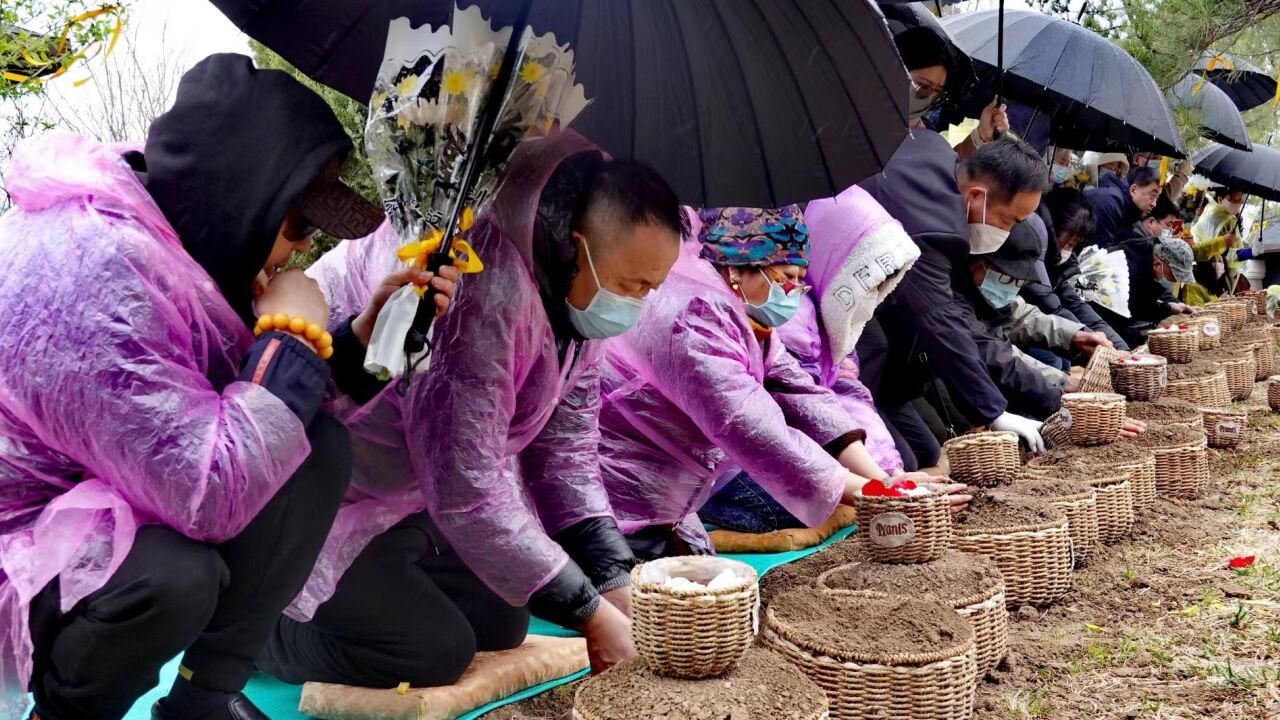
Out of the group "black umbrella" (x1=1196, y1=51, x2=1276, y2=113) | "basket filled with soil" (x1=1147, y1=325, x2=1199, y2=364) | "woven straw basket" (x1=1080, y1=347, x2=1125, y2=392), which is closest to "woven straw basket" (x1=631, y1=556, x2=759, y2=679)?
"woven straw basket" (x1=1080, y1=347, x2=1125, y2=392)

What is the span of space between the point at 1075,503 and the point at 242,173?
272cm

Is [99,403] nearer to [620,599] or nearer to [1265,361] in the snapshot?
[620,599]

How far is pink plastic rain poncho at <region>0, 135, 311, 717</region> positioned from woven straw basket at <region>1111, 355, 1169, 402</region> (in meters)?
4.40

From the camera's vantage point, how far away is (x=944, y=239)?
15.4ft

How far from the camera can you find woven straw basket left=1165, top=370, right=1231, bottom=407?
588 centimetres

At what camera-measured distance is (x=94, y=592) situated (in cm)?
181

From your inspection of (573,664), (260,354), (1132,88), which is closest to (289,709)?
(573,664)

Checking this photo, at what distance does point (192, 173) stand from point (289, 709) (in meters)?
1.33

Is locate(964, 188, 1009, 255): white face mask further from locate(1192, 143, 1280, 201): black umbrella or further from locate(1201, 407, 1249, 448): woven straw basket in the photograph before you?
locate(1192, 143, 1280, 201): black umbrella

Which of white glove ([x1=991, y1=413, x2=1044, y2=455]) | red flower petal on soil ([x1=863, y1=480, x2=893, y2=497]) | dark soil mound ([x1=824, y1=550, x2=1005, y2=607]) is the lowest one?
white glove ([x1=991, y1=413, x2=1044, y2=455])

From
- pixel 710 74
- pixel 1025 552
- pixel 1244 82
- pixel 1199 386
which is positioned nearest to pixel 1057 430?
pixel 1025 552

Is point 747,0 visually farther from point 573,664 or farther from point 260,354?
point 573,664

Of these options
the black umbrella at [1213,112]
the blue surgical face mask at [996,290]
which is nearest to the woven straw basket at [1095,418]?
the blue surgical face mask at [996,290]

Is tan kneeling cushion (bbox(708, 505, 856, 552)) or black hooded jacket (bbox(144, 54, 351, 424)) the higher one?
black hooded jacket (bbox(144, 54, 351, 424))
